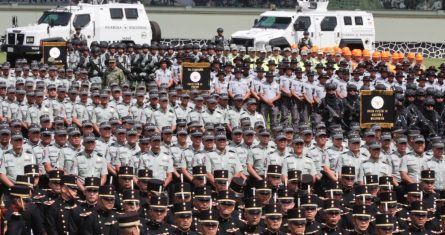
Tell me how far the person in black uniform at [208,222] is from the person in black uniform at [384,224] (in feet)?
6.79

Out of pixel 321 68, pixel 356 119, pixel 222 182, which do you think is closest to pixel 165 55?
pixel 321 68

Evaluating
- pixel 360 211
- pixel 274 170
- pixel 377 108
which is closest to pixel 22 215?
pixel 274 170

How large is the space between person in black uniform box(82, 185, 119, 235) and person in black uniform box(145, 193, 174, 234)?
1.40ft

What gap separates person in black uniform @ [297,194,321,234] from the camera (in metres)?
17.4

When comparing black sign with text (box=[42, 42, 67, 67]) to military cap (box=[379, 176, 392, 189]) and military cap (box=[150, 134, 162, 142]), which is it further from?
military cap (box=[379, 176, 392, 189])

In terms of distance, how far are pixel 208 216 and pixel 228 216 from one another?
0.91m

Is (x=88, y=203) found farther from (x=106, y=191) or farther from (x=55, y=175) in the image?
(x=55, y=175)

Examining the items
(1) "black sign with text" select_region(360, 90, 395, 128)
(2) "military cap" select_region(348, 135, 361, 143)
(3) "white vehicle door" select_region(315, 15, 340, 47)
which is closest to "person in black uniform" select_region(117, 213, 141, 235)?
(2) "military cap" select_region(348, 135, 361, 143)

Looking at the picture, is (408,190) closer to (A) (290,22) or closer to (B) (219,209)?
(B) (219,209)

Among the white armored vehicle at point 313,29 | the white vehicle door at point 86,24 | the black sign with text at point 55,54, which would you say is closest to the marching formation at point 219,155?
the black sign with text at point 55,54

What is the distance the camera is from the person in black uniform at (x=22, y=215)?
1755cm

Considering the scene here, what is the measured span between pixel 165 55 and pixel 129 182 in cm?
1490

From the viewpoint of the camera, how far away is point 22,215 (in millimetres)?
17719

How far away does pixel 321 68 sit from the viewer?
3114cm
